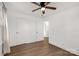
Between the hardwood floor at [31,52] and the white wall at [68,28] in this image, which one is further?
the white wall at [68,28]

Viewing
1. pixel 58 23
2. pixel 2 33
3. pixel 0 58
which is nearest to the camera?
pixel 0 58

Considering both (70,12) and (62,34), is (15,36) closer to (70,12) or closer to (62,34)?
(62,34)

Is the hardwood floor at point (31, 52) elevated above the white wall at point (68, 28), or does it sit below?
below

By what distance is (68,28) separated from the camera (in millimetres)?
2750

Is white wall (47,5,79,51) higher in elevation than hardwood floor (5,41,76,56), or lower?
higher

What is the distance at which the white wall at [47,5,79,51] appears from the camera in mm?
2430

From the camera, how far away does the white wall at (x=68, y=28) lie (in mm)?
2430

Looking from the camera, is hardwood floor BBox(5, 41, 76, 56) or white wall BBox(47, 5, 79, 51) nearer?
hardwood floor BBox(5, 41, 76, 56)

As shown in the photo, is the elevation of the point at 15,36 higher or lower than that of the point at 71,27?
lower

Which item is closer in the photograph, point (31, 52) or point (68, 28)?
point (31, 52)

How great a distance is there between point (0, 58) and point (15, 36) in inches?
58.9

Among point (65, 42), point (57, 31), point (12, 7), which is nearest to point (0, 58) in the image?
point (12, 7)

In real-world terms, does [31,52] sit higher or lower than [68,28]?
lower

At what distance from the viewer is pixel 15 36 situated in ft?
7.34
